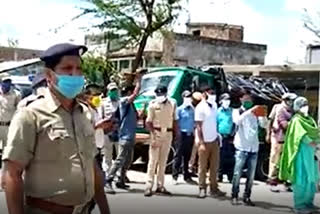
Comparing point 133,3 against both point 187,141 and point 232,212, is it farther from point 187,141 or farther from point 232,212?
point 232,212

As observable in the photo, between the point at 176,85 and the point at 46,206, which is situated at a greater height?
the point at 176,85

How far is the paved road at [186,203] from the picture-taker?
10961mm

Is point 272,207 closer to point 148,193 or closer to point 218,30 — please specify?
point 148,193

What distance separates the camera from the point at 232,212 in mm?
11008

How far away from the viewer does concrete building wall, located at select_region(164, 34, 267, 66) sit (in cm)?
3547

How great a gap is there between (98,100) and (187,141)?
2.17 meters

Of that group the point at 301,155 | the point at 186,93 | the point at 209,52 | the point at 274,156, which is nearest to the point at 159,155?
the point at 274,156

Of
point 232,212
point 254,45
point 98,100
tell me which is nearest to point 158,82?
point 98,100

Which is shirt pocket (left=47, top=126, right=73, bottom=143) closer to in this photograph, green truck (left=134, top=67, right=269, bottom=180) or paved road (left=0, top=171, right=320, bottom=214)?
paved road (left=0, top=171, right=320, bottom=214)

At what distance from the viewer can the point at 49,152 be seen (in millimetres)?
3928

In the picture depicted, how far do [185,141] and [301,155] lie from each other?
3919 millimetres

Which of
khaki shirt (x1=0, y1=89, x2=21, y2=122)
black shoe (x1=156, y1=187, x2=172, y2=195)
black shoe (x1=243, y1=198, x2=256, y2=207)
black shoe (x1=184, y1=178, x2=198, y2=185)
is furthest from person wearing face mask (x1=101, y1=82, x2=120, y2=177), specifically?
khaki shirt (x1=0, y1=89, x2=21, y2=122)

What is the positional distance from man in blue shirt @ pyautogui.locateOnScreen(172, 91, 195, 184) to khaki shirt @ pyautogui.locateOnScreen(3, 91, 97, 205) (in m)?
10.1

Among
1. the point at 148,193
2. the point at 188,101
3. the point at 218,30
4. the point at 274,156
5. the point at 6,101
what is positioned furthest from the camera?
the point at 218,30
